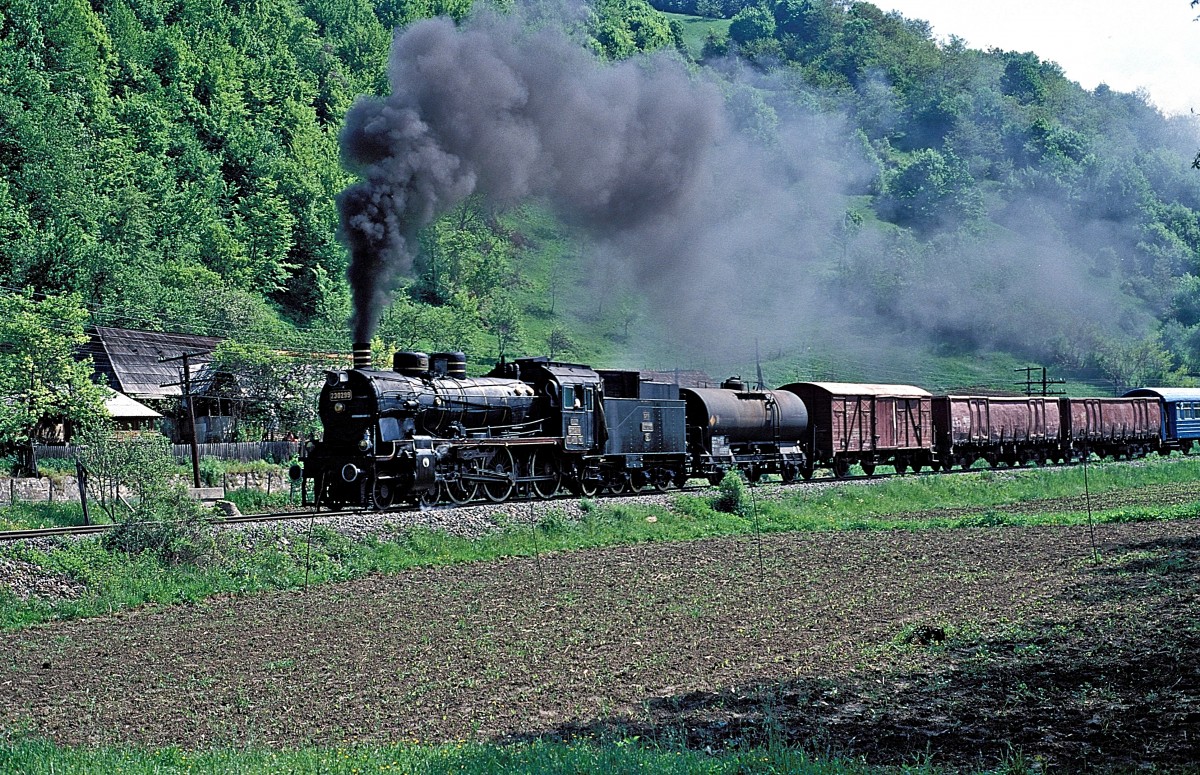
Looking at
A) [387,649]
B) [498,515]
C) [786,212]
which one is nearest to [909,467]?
[498,515]

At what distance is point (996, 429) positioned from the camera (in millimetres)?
46344

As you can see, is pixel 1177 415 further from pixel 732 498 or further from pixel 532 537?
pixel 532 537

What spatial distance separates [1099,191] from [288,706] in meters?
181

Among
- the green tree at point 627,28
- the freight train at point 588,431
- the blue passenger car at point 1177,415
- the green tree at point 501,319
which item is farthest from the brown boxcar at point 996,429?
the green tree at point 627,28

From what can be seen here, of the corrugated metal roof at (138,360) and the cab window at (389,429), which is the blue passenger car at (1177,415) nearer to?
the cab window at (389,429)

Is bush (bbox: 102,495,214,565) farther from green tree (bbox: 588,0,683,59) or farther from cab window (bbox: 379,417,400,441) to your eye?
green tree (bbox: 588,0,683,59)

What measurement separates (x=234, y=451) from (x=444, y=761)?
38.3 m

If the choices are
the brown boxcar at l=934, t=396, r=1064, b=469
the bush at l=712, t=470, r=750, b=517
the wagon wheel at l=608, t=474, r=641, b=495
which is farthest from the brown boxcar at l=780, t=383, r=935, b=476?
the wagon wheel at l=608, t=474, r=641, b=495

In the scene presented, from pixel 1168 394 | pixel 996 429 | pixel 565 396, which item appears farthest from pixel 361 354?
pixel 1168 394

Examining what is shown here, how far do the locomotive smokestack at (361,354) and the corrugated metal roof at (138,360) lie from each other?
2536cm

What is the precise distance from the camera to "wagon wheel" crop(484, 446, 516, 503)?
1038 inches

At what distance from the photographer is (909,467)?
49.1 meters

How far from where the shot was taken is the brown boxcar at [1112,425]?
5034cm

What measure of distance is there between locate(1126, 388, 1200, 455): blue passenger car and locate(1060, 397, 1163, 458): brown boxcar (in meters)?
0.69
